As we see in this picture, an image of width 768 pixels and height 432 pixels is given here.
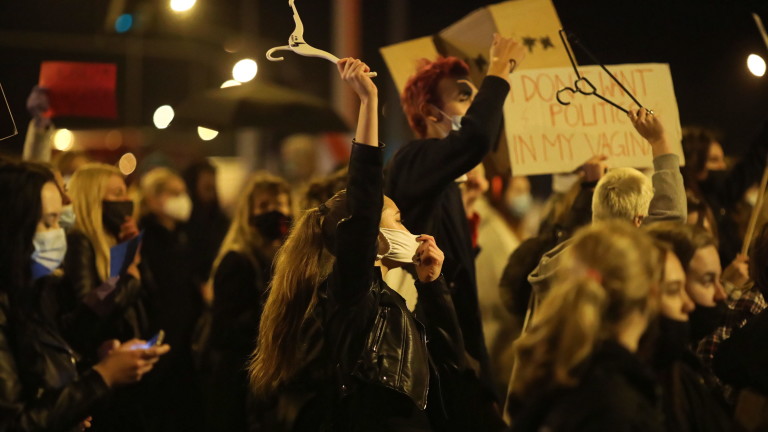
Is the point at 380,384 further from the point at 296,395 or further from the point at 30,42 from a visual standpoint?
the point at 30,42

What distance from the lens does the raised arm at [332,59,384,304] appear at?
370 cm

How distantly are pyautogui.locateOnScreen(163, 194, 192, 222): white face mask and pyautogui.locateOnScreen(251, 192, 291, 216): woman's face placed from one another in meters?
2.11

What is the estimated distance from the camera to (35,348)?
409 centimetres

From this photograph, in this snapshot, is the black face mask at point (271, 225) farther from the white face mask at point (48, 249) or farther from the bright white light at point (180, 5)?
the white face mask at point (48, 249)

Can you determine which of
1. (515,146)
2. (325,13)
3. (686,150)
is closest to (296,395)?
(515,146)

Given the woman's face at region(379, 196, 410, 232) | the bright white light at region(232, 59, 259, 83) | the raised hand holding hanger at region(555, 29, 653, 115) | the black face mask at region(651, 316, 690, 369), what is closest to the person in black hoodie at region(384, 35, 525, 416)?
the raised hand holding hanger at region(555, 29, 653, 115)

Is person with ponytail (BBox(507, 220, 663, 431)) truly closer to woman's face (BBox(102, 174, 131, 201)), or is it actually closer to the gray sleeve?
the gray sleeve

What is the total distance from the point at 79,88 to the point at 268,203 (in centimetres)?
140

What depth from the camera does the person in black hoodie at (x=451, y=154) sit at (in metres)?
4.89

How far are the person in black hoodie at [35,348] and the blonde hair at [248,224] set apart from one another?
1907 millimetres

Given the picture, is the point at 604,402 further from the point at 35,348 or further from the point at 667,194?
the point at 35,348

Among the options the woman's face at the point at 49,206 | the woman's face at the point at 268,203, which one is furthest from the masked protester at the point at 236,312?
the woman's face at the point at 49,206

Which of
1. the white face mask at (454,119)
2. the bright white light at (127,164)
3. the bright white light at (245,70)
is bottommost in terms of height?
the white face mask at (454,119)

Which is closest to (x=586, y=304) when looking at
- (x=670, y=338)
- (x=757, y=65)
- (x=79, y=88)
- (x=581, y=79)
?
(x=670, y=338)
